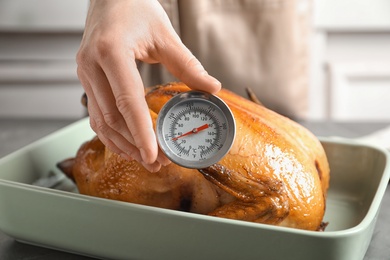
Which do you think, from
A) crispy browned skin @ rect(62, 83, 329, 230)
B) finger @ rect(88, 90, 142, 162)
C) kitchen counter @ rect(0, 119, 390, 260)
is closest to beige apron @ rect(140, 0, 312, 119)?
kitchen counter @ rect(0, 119, 390, 260)

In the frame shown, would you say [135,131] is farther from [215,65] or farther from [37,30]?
[37,30]

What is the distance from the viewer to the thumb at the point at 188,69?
0.90 metres

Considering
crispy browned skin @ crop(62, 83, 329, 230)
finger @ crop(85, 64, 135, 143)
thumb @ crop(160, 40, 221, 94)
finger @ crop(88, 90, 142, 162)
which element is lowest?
crispy browned skin @ crop(62, 83, 329, 230)

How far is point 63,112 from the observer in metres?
2.74

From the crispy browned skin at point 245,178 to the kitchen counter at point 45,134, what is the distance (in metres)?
0.13

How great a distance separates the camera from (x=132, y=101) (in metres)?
0.87

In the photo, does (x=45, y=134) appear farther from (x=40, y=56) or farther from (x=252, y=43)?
(x=40, y=56)

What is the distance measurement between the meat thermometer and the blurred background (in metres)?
1.50

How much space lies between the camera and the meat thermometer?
916 mm

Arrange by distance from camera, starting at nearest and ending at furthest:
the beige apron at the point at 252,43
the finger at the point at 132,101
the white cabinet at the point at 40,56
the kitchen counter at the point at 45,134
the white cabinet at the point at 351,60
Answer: the finger at the point at 132,101 → the kitchen counter at the point at 45,134 → the beige apron at the point at 252,43 → the white cabinet at the point at 351,60 → the white cabinet at the point at 40,56

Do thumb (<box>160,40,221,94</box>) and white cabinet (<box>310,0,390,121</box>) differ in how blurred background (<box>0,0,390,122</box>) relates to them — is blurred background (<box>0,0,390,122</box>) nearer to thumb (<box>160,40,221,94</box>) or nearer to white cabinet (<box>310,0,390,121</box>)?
white cabinet (<box>310,0,390,121</box>)

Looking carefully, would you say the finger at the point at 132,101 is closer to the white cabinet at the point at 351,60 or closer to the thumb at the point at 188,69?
the thumb at the point at 188,69

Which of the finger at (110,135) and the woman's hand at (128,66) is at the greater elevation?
the woman's hand at (128,66)

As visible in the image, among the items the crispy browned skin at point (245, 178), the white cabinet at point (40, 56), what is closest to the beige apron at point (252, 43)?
the crispy browned skin at point (245, 178)
